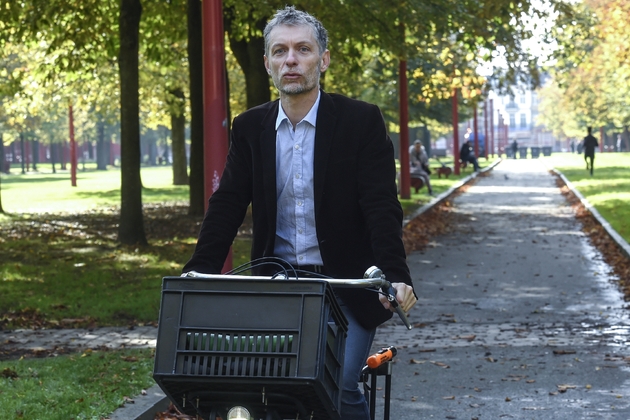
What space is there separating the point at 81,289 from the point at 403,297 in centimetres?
993

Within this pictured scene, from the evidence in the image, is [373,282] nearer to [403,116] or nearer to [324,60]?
[324,60]

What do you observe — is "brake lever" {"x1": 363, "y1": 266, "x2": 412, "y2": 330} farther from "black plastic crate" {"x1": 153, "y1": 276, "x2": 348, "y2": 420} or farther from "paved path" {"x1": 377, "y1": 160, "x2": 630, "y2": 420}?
"paved path" {"x1": 377, "y1": 160, "x2": 630, "y2": 420}

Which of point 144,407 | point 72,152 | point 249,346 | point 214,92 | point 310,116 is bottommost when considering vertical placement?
point 144,407

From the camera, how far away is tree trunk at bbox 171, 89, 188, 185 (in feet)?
130

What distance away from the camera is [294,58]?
12.1ft

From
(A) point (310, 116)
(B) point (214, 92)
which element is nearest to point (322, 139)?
(A) point (310, 116)

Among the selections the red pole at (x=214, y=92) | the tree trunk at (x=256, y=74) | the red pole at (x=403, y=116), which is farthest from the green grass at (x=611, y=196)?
the red pole at (x=214, y=92)

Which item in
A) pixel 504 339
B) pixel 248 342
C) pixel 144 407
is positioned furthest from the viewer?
pixel 504 339

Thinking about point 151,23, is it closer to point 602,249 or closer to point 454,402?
point 602,249

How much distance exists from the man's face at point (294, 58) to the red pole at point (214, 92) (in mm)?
5535

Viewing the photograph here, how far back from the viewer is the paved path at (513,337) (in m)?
7.51

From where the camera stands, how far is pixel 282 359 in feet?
9.62

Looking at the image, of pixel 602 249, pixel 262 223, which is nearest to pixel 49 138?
pixel 602 249

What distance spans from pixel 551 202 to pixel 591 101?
48.9 meters
